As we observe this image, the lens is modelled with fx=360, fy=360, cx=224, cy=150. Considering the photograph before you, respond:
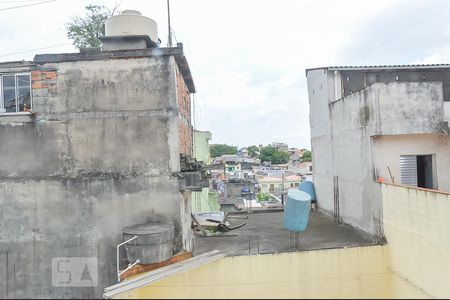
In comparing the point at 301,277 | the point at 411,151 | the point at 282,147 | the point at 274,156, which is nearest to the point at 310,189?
the point at 411,151

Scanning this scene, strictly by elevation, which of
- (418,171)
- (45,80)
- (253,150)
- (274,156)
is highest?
(253,150)

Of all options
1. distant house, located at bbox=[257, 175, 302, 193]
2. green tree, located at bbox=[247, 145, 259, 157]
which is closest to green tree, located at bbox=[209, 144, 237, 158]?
green tree, located at bbox=[247, 145, 259, 157]

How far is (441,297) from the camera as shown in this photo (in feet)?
22.7

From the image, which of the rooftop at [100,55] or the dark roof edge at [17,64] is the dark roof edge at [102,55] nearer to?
the rooftop at [100,55]

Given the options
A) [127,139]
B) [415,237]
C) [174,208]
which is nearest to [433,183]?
[415,237]

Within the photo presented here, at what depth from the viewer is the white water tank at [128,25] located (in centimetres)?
821

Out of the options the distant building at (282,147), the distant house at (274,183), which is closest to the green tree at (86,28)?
the distant house at (274,183)

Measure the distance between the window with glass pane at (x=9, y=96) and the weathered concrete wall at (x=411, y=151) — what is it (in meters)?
8.58

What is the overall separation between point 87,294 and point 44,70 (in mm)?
4855

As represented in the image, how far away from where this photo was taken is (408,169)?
977cm

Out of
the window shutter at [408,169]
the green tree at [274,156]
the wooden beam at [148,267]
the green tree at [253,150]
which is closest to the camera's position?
the wooden beam at [148,267]

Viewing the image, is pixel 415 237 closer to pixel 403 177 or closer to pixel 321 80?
pixel 403 177

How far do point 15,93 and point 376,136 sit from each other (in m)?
8.51

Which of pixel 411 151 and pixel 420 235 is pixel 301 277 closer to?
pixel 420 235
